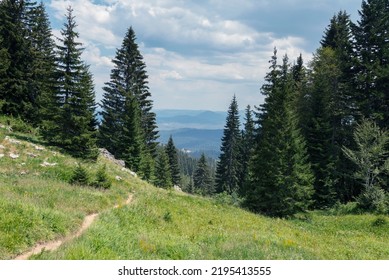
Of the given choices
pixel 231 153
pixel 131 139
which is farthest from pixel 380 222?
pixel 231 153

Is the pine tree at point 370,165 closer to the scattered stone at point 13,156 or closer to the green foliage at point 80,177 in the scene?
the green foliage at point 80,177

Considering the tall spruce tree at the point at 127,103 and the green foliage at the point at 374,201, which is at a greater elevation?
the tall spruce tree at the point at 127,103

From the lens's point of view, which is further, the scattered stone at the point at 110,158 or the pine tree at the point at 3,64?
the scattered stone at the point at 110,158

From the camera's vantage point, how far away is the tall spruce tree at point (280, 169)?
27641mm

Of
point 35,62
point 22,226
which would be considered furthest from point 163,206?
point 35,62

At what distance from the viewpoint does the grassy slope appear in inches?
345

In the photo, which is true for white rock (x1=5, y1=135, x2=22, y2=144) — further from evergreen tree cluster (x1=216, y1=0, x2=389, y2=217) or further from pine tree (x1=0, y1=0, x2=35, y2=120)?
evergreen tree cluster (x1=216, y1=0, x2=389, y2=217)

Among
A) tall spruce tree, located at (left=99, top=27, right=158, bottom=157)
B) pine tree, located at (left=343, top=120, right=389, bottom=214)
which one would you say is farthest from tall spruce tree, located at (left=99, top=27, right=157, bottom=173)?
pine tree, located at (left=343, top=120, right=389, bottom=214)

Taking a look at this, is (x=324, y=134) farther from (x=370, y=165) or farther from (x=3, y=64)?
(x=3, y=64)

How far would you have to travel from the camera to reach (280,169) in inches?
1089

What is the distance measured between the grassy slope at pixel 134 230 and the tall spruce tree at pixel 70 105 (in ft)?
22.3

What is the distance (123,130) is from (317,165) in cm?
2366

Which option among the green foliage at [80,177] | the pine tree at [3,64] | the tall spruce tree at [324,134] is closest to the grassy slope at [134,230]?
the green foliage at [80,177]

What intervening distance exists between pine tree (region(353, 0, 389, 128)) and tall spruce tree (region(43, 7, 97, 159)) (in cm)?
2832
